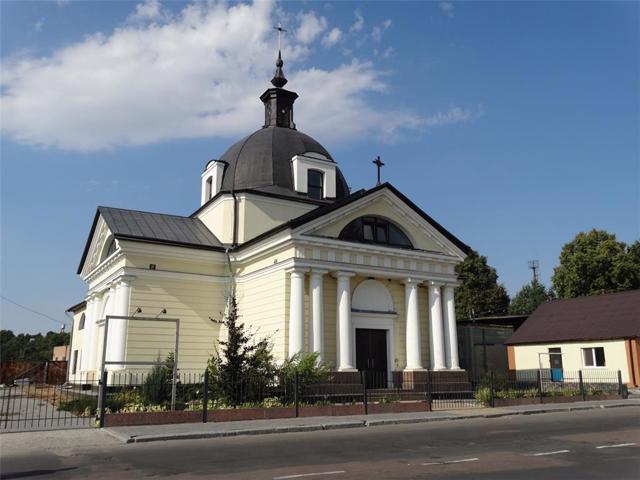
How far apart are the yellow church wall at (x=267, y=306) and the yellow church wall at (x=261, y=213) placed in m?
2.82

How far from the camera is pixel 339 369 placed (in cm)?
2225

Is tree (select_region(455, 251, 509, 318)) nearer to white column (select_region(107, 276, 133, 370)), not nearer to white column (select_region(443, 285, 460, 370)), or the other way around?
white column (select_region(443, 285, 460, 370))

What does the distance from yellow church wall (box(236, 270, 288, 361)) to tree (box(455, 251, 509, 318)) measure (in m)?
37.2

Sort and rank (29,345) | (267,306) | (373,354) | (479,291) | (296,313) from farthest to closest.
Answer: (29,345) → (479,291) → (373,354) → (267,306) → (296,313)

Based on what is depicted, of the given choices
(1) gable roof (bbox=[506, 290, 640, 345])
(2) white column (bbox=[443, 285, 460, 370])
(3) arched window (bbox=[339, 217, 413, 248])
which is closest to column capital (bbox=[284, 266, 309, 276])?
(3) arched window (bbox=[339, 217, 413, 248])

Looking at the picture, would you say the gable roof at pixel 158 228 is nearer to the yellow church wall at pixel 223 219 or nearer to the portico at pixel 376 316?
the yellow church wall at pixel 223 219

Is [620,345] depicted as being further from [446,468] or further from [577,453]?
[446,468]

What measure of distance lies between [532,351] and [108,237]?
1067 inches

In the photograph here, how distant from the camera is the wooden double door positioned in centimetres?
2420

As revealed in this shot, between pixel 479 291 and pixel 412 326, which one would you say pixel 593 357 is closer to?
pixel 412 326

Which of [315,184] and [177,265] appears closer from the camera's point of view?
[177,265]

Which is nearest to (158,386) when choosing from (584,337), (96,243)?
(96,243)

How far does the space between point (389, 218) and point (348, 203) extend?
101 inches

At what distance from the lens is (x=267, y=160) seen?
29.8m
